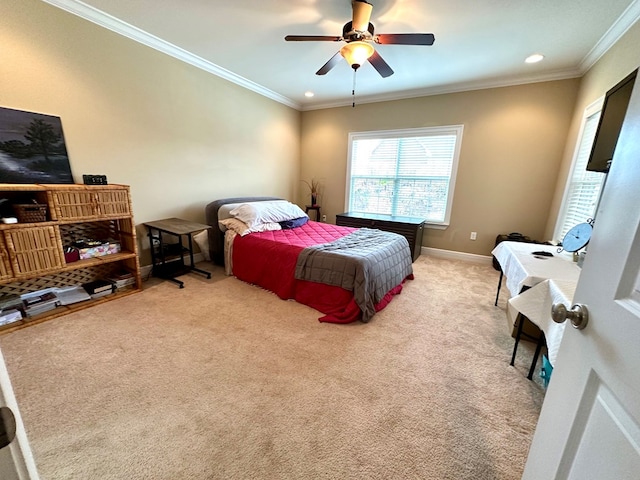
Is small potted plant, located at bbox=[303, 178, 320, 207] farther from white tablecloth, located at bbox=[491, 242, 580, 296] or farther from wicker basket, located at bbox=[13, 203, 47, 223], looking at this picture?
wicker basket, located at bbox=[13, 203, 47, 223]

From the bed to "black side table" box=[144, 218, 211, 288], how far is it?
1.31ft

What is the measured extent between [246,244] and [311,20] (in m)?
2.34

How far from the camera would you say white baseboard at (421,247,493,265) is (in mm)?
4039

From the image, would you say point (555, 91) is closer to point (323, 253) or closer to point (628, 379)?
point (323, 253)

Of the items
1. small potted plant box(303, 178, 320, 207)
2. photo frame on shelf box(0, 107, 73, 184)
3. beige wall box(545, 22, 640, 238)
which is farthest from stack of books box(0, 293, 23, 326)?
beige wall box(545, 22, 640, 238)

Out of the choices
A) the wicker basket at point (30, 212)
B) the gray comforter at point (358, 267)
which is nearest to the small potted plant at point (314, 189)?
the gray comforter at point (358, 267)

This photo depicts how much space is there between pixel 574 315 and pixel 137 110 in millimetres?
3813

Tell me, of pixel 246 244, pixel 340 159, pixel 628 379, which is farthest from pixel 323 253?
pixel 340 159

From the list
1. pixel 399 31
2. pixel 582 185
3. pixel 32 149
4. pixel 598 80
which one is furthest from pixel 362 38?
pixel 32 149

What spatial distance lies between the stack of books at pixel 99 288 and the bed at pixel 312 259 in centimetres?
119

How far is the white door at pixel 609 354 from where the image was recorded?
0.52m

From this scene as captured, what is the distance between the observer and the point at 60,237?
7.24ft

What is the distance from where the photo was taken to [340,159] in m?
4.92

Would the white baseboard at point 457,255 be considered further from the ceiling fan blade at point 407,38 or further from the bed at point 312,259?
the ceiling fan blade at point 407,38
